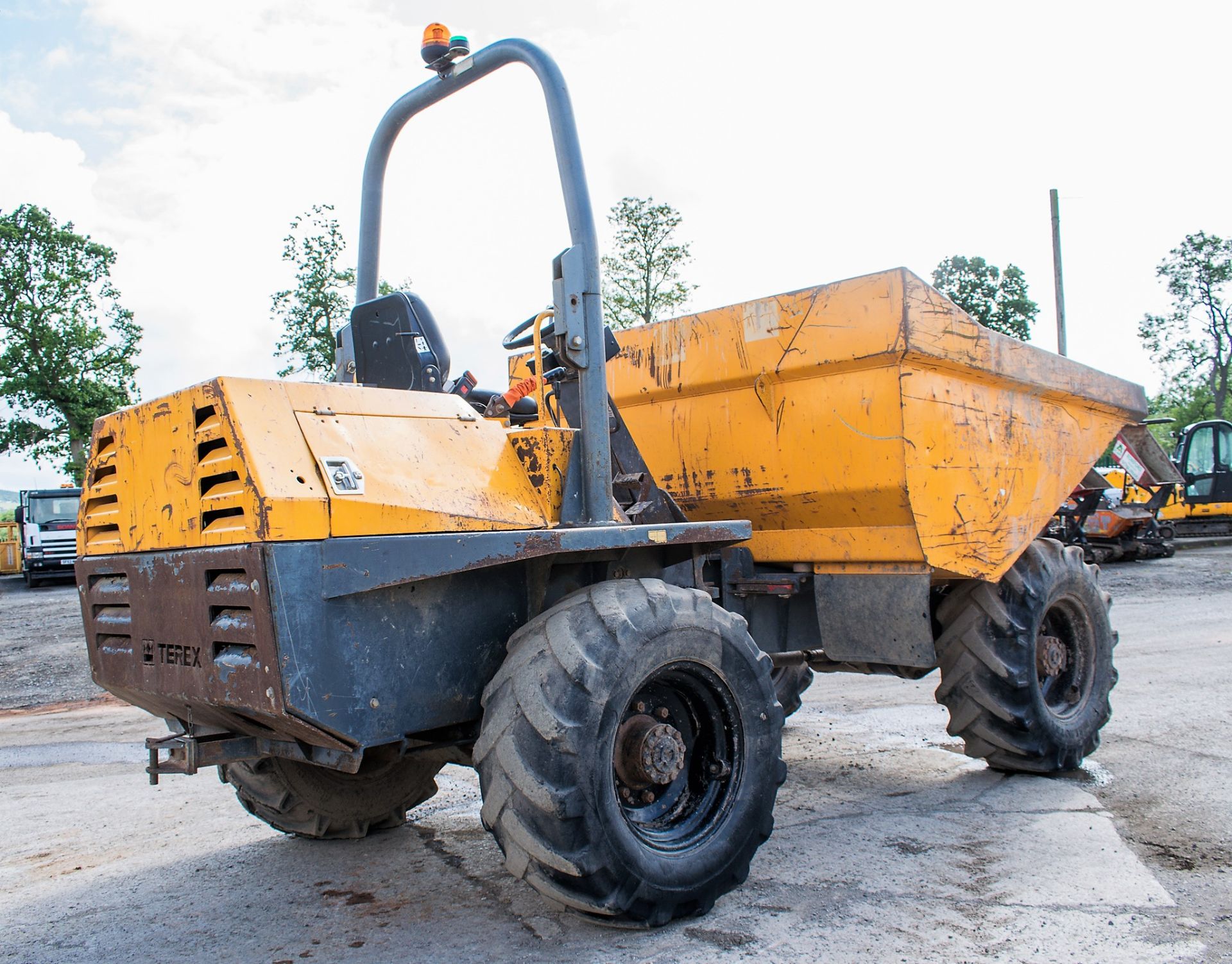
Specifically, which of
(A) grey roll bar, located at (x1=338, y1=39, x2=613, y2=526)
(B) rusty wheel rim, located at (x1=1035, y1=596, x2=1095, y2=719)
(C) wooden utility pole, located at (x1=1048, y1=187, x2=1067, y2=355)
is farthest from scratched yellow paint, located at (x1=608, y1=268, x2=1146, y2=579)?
(C) wooden utility pole, located at (x1=1048, y1=187, x2=1067, y2=355)

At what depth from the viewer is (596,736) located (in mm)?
3178

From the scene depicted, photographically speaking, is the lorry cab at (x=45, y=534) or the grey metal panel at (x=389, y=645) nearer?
the grey metal panel at (x=389, y=645)

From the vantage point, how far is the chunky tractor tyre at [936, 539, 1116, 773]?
5137 mm

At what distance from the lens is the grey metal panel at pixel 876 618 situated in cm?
Result: 477

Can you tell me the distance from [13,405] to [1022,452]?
35871 mm

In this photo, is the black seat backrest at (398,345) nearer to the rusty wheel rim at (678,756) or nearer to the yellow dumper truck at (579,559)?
the yellow dumper truck at (579,559)

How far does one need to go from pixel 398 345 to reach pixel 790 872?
2510 mm

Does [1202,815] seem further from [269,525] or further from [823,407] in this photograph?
[269,525]

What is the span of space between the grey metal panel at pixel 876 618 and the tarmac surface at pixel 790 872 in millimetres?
708

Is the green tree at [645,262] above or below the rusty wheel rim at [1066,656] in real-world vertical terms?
above

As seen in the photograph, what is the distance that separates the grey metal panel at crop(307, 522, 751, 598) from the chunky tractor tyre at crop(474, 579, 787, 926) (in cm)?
20

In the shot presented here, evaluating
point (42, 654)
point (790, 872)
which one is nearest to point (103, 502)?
point (790, 872)

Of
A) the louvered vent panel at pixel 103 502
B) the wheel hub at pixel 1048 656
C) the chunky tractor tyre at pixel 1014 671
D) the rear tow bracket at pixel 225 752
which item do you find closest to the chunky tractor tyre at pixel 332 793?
the rear tow bracket at pixel 225 752

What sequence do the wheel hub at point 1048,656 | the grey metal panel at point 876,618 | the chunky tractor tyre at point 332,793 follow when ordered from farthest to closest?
the wheel hub at point 1048,656
the grey metal panel at point 876,618
the chunky tractor tyre at point 332,793
